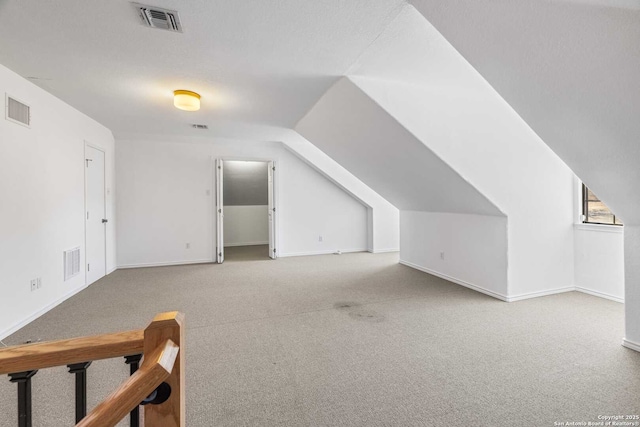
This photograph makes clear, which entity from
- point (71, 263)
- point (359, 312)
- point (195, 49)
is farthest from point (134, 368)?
point (71, 263)

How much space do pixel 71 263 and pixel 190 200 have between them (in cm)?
226

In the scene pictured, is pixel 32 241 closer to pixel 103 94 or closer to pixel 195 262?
pixel 103 94

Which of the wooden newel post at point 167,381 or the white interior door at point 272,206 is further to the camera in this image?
the white interior door at point 272,206

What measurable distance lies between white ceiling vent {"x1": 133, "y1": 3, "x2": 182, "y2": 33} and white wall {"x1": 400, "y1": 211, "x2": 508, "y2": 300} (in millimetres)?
3738

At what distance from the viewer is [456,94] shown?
3119 mm

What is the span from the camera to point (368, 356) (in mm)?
2295

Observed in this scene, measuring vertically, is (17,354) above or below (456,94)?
below

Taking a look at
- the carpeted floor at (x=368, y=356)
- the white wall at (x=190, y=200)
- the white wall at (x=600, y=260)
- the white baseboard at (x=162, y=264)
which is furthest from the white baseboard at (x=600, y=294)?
the white baseboard at (x=162, y=264)

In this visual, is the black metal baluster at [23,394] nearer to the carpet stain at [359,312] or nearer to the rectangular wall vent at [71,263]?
the carpet stain at [359,312]

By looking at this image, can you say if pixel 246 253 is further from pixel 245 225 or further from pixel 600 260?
pixel 600 260

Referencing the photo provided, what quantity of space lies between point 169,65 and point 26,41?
0.95m

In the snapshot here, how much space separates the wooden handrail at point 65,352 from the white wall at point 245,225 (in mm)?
7423

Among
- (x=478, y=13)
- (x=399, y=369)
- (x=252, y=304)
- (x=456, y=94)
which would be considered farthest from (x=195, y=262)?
(x=478, y=13)

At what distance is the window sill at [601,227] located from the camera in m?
3.37
